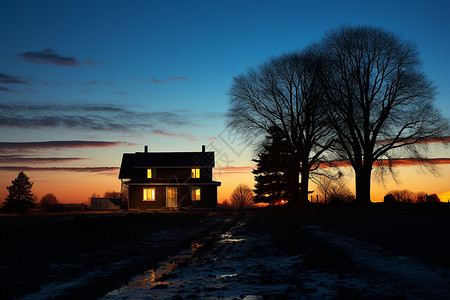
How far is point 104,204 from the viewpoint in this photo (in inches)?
2164

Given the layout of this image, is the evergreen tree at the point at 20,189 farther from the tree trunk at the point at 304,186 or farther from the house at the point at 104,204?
the tree trunk at the point at 304,186

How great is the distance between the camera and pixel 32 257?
10.3 meters

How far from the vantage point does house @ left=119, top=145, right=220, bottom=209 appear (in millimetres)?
49938

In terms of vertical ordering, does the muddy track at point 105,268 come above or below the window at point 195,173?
below

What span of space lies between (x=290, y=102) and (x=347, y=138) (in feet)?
20.5

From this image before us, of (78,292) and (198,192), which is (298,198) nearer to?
(198,192)

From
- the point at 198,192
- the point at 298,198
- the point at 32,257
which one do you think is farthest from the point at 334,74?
the point at 32,257

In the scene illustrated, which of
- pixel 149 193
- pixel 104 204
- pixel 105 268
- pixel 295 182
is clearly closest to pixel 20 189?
pixel 104 204

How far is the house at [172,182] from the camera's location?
49.9m

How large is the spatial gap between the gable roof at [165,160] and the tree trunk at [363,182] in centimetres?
2153

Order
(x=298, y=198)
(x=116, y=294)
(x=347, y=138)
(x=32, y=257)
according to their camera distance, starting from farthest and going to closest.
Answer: (x=298, y=198)
(x=347, y=138)
(x=32, y=257)
(x=116, y=294)

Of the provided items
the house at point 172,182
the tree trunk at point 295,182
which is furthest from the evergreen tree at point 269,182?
the tree trunk at point 295,182

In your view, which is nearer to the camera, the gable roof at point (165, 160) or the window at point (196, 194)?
the window at point (196, 194)

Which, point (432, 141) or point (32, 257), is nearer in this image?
point (32, 257)
